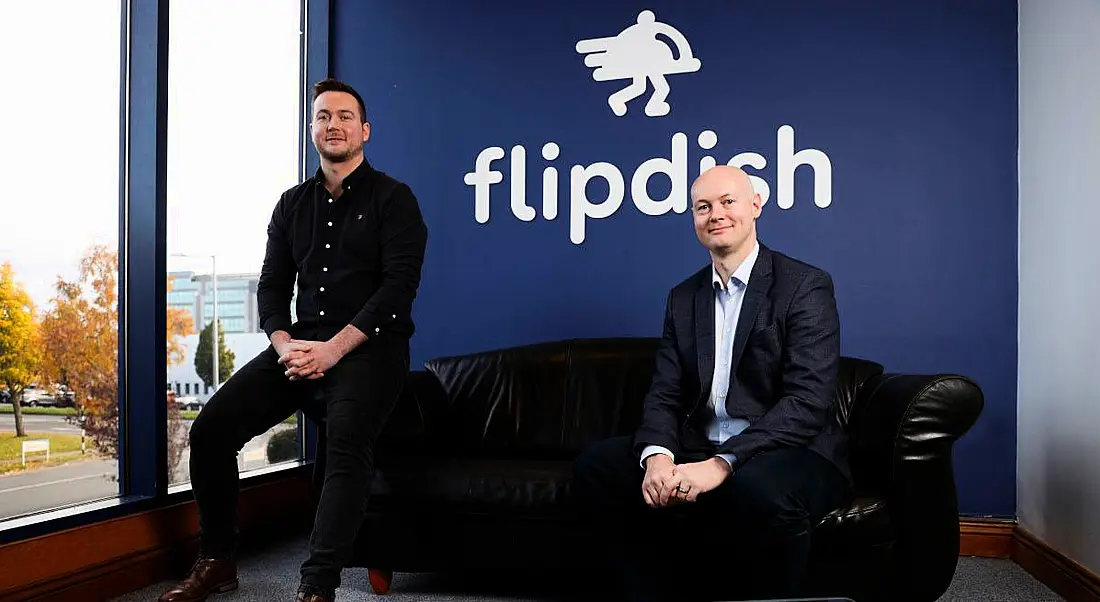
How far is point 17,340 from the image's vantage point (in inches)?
105

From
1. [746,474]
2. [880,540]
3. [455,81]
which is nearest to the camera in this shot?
[746,474]

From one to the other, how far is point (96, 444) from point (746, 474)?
2.15 meters

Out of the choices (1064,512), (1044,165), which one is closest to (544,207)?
(1044,165)

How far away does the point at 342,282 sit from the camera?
292cm

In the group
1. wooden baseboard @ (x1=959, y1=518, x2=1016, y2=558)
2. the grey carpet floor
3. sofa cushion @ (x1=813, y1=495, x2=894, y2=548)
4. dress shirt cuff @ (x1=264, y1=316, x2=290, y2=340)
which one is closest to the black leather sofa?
sofa cushion @ (x1=813, y1=495, x2=894, y2=548)

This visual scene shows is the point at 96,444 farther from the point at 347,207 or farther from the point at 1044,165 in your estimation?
the point at 1044,165

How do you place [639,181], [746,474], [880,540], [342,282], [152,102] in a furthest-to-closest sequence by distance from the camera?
[639,181] → [152,102] → [342,282] → [880,540] → [746,474]

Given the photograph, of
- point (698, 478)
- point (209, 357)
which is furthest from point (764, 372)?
point (209, 357)

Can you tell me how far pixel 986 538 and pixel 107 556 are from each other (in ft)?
10.3

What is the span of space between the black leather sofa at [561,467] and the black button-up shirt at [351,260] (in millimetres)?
413

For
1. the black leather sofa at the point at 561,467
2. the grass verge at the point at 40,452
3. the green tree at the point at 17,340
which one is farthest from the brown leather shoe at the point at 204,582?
the green tree at the point at 17,340

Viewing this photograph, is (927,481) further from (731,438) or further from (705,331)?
(705,331)

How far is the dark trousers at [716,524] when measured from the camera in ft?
6.96

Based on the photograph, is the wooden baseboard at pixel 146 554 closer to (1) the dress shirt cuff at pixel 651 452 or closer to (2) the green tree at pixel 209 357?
(2) the green tree at pixel 209 357
